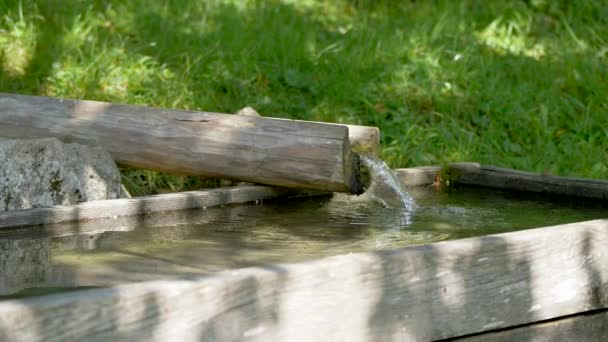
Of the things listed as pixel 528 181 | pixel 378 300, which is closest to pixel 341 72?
pixel 528 181

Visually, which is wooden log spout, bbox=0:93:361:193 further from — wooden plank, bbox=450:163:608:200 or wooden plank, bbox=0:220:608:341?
wooden plank, bbox=0:220:608:341

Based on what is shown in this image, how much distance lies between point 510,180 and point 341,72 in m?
1.91

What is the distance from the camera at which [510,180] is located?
17.1 feet

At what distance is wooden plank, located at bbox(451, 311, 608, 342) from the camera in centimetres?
285

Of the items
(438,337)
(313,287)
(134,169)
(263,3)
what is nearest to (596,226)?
(438,337)

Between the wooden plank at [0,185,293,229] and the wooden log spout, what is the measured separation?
4.3 inches

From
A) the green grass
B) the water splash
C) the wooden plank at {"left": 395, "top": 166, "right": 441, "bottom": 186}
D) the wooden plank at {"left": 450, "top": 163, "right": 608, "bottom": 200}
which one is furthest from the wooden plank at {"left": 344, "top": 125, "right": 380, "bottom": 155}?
the green grass

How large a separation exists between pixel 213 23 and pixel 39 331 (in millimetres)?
5238

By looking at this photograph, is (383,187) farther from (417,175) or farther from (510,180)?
(510,180)

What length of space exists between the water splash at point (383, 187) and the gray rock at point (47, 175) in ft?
4.07

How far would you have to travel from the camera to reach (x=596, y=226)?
9.91ft

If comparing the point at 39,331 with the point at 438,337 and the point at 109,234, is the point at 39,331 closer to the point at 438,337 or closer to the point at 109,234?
the point at 438,337

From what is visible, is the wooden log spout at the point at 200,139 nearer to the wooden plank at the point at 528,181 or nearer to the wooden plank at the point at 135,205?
the wooden plank at the point at 135,205

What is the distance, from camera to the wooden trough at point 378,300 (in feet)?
7.00
